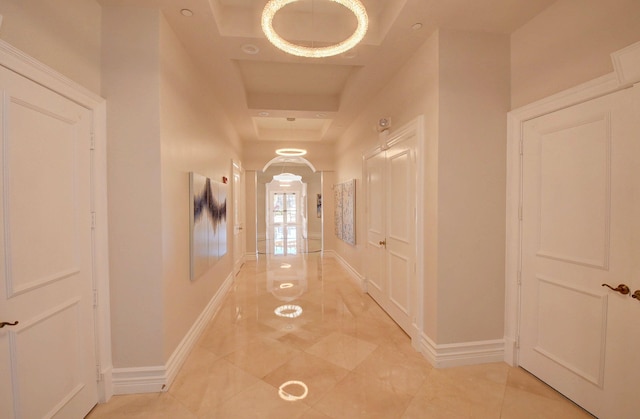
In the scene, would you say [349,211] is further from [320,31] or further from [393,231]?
[320,31]

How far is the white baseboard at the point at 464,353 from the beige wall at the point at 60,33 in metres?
3.55

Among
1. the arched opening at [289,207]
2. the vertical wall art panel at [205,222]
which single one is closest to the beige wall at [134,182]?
the vertical wall art panel at [205,222]

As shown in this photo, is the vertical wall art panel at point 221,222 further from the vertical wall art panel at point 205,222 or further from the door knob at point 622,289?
the door knob at point 622,289

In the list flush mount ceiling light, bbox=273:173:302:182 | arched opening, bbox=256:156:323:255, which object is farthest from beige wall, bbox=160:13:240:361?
flush mount ceiling light, bbox=273:173:302:182

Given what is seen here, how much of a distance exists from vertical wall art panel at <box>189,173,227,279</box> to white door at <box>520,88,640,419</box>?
315cm

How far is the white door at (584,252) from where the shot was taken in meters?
1.76

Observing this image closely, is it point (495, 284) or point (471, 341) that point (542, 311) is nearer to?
point (495, 284)

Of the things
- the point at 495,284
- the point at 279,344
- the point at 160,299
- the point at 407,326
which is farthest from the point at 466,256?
the point at 160,299

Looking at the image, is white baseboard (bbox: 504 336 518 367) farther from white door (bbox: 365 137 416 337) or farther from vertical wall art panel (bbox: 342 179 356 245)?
vertical wall art panel (bbox: 342 179 356 245)

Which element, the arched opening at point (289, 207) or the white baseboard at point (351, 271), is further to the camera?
the arched opening at point (289, 207)

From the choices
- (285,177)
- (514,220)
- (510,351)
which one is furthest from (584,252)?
(285,177)

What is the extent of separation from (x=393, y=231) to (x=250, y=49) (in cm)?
265

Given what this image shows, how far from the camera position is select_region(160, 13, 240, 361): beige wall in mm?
2297

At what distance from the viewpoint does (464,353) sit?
2557 millimetres
